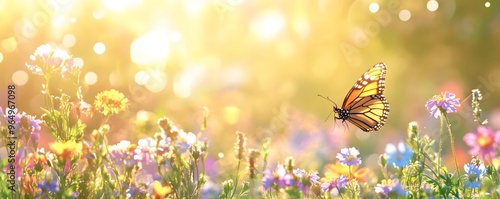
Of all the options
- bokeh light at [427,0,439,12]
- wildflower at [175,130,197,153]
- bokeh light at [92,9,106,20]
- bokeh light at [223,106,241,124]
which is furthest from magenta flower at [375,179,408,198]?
bokeh light at [427,0,439,12]

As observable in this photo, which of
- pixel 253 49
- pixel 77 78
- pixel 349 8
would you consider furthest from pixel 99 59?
pixel 77 78

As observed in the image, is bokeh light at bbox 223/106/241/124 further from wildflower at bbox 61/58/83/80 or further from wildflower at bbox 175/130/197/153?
wildflower at bbox 175/130/197/153

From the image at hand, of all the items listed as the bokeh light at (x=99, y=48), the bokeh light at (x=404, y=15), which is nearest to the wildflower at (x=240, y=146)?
the bokeh light at (x=99, y=48)

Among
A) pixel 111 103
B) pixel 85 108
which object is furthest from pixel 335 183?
pixel 85 108

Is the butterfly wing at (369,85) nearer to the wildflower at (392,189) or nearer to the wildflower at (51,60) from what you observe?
the wildflower at (392,189)

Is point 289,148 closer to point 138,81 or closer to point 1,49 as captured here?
point 138,81
